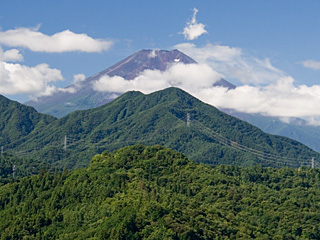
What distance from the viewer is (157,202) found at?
3361 inches

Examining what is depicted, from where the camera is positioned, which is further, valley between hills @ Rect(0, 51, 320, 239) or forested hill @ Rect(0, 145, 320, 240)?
valley between hills @ Rect(0, 51, 320, 239)

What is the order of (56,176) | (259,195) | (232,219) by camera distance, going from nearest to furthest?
(232,219) → (56,176) → (259,195)

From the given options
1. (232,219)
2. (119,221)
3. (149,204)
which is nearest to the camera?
(119,221)

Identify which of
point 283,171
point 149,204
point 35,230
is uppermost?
point 283,171

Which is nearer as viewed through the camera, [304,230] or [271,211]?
[304,230]

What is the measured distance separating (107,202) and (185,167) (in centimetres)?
3216

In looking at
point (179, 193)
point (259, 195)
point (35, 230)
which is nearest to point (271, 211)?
point (259, 195)

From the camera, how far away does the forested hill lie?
251 ft

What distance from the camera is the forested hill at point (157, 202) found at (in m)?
76.6

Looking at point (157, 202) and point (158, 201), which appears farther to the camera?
point (158, 201)

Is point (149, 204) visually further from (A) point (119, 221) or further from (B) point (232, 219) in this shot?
(B) point (232, 219)

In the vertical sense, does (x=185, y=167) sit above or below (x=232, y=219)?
above

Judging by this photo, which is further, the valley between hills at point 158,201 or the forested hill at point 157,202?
the valley between hills at point 158,201

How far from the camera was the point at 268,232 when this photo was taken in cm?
8975
